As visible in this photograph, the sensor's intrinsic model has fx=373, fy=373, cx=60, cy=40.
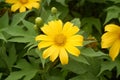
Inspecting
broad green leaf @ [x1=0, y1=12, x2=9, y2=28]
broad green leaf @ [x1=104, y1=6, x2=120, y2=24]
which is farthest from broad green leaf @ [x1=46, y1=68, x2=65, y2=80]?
broad green leaf @ [x1=104, y1=6, x2=120, y2=24]

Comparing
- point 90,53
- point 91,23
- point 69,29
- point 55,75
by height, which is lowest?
point 55,75

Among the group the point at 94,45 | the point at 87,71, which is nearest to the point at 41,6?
the point at 94,45

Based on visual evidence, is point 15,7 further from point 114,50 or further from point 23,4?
point 114,50

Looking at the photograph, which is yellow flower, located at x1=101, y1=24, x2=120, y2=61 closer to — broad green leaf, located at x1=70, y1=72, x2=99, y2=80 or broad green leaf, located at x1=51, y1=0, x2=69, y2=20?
broad green leaf, located at x1=70, y1=72, x2=99, y2=80

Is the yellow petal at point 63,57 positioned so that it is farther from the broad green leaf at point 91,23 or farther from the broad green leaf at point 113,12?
the broad green leaf at point 91,23

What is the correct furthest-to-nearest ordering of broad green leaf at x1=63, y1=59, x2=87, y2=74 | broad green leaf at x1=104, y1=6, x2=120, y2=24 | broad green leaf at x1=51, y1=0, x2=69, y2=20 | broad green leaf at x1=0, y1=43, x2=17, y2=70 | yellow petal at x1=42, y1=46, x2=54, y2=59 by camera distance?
broad green leaf at x1=51, y1=0, x2=69, y2=20 < broad green leaf at x1=104, y1=6, x2=120, y2=24 < broad green leaf at x1=0, y1=43, x2=17, y2=70 < broad green leaf at x1=63, y1=59, x2=87, y2=74 < yellow petal at x1=42, y1=46, x2=54, y2=59

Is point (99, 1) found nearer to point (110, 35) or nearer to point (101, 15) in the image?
point (101, 15)

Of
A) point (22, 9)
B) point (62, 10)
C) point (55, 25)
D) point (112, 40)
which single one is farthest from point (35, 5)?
point (112, 40)
